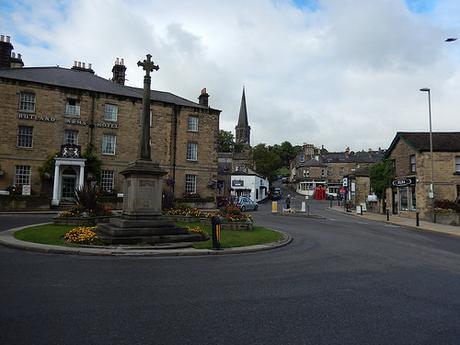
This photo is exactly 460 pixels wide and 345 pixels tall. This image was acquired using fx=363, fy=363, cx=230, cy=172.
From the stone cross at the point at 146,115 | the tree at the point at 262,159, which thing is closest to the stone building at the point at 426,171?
the stone cross at the point at 146,115

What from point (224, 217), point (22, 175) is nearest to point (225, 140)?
point (22, 175)

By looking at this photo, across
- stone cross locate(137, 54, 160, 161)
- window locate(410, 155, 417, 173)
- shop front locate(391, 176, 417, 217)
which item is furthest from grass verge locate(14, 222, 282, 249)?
window locate(410, 155, 417, 173)

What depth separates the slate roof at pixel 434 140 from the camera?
32.2m

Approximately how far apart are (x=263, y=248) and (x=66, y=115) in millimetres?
27496

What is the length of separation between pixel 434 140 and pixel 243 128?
288 ft

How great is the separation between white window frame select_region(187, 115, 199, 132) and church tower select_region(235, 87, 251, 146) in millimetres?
76902

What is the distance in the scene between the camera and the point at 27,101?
1268 inches

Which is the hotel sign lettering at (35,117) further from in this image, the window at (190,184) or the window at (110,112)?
the window at (190,184)

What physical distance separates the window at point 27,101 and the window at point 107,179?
836 cm

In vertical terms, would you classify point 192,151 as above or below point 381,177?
above

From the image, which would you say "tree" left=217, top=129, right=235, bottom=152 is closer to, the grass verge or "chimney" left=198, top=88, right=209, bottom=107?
"chimney" left=198, top=88, right=209, bottom=107

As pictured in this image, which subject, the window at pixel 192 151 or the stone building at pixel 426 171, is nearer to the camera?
the stone building at pixel 426 171

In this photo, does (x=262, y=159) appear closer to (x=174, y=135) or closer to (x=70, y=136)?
(x=174, y=135)

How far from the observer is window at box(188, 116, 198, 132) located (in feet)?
130
